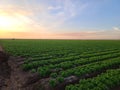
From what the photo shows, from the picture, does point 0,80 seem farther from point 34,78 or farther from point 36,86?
point 36,86

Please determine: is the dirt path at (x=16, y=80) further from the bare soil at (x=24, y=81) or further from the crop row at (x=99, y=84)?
the crop row at (x=99, y=84)

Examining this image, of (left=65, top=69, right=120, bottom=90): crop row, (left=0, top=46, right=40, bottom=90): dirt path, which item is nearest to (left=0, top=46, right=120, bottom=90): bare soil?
(left=0, top=46, right=40, bottom=90): dirt path

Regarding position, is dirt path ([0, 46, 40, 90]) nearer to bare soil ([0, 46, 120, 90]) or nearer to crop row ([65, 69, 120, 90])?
bare soil ([0, 46, 120, 90])

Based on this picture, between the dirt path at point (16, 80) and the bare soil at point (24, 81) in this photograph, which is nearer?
the bare soil at point (24, 81)

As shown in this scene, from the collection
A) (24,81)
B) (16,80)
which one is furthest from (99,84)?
(16,80)

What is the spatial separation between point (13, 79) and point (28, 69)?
2.12 metres

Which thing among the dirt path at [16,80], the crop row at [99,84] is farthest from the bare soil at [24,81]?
the crop row at [99,84]

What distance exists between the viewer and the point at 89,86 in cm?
1004

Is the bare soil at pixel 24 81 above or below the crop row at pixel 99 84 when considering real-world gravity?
below

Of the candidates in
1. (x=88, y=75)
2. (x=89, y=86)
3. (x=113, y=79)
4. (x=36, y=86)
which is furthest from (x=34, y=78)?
(x=113, y=79)

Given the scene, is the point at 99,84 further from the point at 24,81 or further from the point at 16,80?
A: the point at 16,80

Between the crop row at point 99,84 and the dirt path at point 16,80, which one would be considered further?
the dirt path at point 16,80

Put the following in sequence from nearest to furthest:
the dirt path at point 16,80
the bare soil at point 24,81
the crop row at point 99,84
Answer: the crop row at point 99,84
the bare soil at point 24,81
the dirt path at point 16,80

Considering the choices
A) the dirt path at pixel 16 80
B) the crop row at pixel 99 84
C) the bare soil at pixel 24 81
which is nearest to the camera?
the crop row at pixel 99 84
